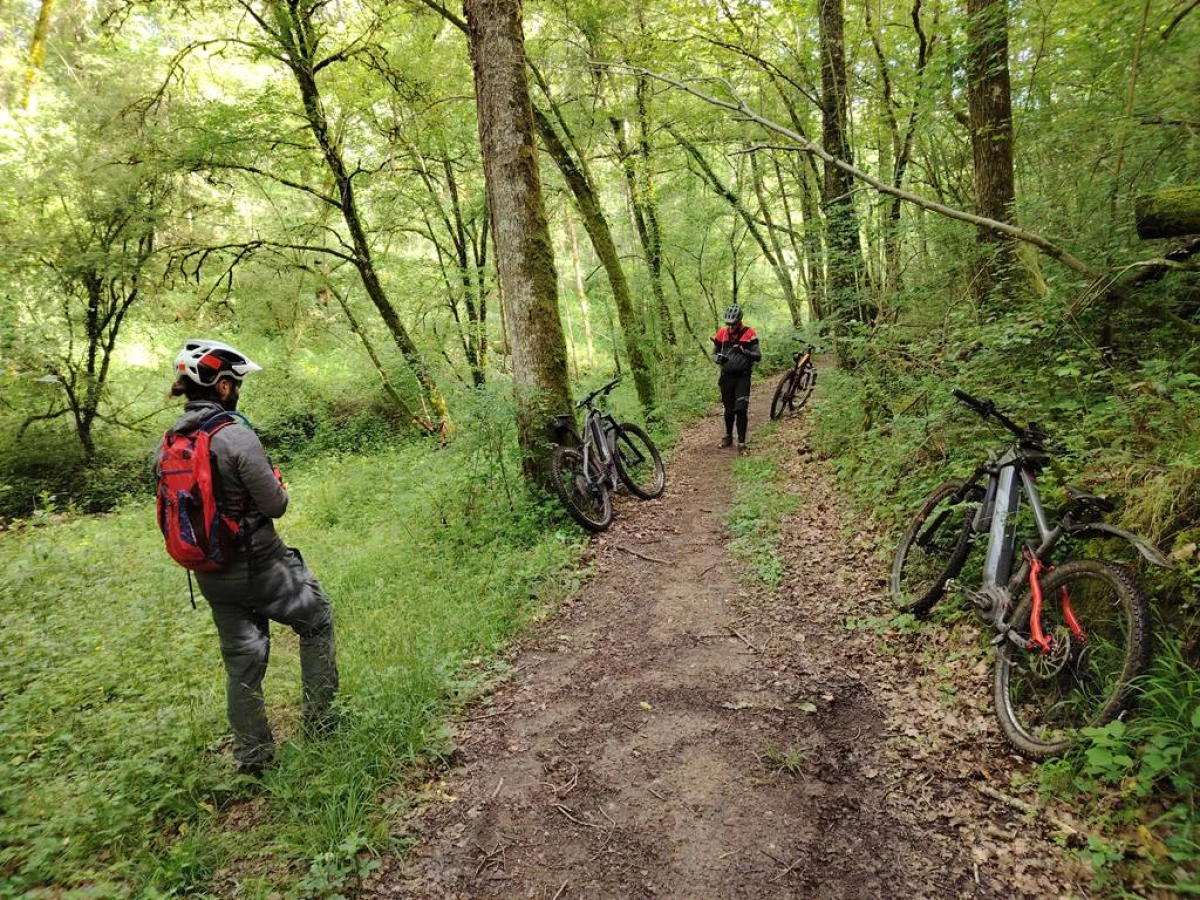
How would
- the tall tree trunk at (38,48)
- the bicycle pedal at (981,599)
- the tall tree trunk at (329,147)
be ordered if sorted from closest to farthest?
the bicycle pedal at (981,599) < the tall tree trunk at (329,147) < the tall tree trunk at (38,48)

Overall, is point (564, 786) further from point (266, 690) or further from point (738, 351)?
point (738, 351)

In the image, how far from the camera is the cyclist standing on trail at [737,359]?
911 centimetres

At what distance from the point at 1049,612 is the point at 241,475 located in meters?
4.59

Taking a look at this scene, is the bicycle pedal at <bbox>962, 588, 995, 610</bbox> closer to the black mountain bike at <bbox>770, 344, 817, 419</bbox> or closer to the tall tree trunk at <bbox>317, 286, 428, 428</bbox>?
the black mountain bike at <bbox>770, 344, 817, 419</bbox>

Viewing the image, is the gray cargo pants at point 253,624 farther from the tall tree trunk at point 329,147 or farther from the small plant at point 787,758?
the tall tree trunk at point 329,147

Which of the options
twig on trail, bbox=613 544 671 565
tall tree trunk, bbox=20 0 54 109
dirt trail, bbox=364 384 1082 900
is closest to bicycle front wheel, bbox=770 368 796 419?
twig on trail, bbox=613 544 671 565

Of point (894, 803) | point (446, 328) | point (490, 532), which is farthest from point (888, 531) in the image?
point (446, 328)

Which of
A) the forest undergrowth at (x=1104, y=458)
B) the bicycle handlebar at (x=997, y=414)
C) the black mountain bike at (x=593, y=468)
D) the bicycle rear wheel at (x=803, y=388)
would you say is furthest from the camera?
the bicycle rear wheel at (x=803, y=388)

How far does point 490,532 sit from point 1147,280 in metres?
6.29

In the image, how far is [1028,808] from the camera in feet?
8.52

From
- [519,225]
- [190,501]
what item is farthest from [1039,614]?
[519,225]

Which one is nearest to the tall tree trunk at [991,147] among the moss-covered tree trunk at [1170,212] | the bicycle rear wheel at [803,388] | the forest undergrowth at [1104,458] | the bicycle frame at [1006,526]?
the forest undergrowth at [1104,458]

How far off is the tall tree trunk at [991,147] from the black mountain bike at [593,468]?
4.33 metres

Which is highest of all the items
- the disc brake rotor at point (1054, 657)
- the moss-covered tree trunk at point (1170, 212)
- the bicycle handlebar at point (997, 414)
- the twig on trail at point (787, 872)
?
the moss-covered tree trunk at point (1170, 212)
